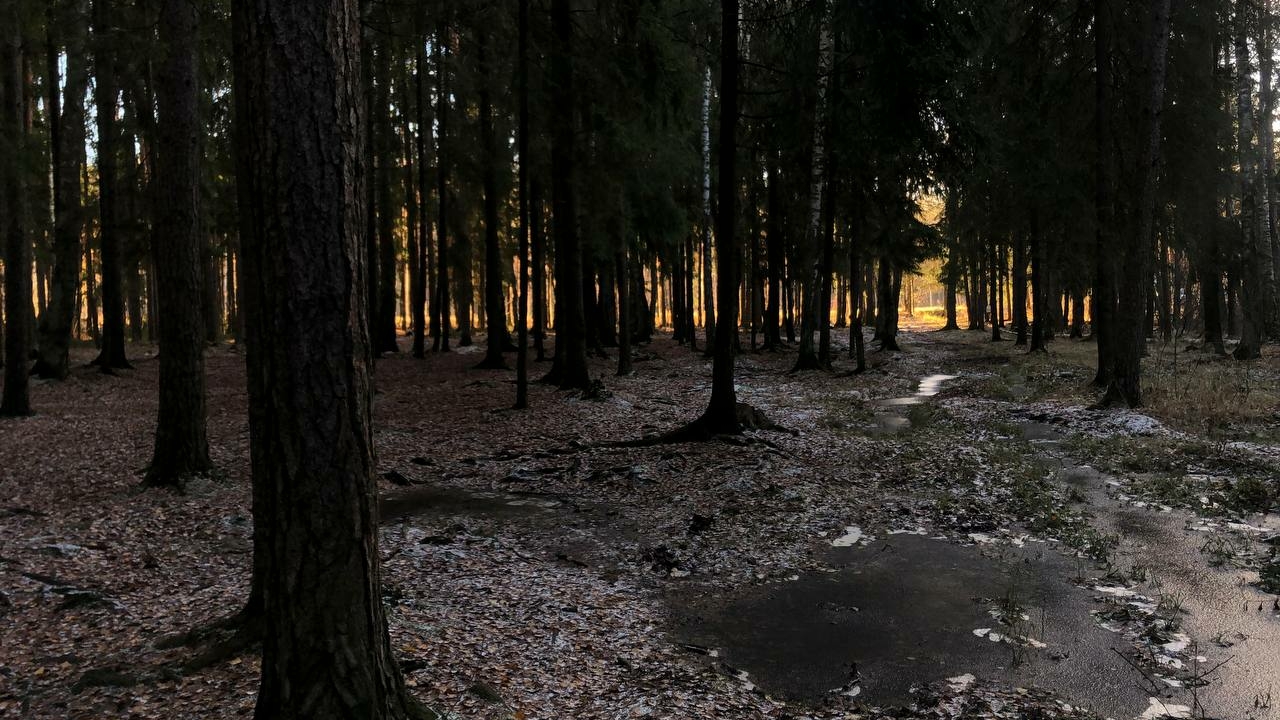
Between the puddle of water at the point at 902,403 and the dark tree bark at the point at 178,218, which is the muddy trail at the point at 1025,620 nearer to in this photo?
the puddle of water at the point at 902,403

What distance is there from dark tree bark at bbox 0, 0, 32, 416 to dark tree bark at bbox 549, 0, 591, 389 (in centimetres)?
832

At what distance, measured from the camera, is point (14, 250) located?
1207 cm

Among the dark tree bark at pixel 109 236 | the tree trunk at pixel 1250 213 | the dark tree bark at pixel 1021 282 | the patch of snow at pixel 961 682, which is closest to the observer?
the patch of snow at pixel 961 682

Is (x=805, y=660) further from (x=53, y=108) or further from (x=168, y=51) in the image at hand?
(x=53, y=108)

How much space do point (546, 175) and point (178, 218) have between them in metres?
10.7

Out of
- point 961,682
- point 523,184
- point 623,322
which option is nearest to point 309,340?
point 961,682

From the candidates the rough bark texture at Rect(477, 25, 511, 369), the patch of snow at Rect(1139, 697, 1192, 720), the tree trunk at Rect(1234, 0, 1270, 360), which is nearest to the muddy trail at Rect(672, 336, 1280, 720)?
the patch of snow at Rect(1139, 697, 1192, 720)

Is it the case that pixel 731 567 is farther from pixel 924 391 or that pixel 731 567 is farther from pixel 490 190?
pixel 924 391

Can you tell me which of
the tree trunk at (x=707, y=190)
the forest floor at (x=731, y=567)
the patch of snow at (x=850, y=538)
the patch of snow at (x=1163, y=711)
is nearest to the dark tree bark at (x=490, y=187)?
the forest floor at (x=731, y=567)

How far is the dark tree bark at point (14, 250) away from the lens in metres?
11.7

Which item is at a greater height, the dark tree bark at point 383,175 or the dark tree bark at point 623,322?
the dark tree bark at point 383,175

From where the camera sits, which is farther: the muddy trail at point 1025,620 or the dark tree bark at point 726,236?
the dark tree bark at point 726,236

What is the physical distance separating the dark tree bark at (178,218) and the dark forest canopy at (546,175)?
1.2 inches

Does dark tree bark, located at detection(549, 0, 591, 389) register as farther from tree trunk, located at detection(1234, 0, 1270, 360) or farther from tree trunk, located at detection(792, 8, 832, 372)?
tree trunk, located at detection(1234, 0, 1270, 360)
